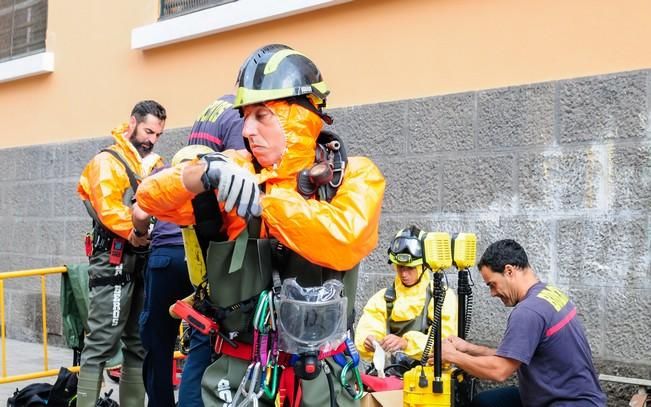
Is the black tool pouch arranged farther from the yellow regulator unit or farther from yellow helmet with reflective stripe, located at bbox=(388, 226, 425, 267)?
yellow helmet with reflective stripe, located at bbox=(388, 226, 425, 267)

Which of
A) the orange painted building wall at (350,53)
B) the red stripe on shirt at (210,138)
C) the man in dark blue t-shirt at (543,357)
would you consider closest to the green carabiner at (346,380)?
the red stripe on shirt at (210,138)

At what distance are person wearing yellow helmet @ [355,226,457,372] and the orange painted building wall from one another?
116 centimetres

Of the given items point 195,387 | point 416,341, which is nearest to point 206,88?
point 416,341

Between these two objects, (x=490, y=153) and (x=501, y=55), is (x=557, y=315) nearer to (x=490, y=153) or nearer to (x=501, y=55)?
(x=490, y=153)

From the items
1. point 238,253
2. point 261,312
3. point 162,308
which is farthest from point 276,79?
point 162,308

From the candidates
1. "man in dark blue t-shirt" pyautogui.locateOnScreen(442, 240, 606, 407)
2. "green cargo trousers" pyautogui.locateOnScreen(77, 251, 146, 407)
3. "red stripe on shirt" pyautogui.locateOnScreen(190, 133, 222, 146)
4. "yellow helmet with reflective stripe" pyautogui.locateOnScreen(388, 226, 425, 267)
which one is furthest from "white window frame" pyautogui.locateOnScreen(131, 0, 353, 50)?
"man in dark blue t-shirt" pyautogui.locateOnScreen(442, 240, 606, 407)

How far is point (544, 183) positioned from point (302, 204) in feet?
9.64

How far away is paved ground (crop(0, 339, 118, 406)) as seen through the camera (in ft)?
22.4

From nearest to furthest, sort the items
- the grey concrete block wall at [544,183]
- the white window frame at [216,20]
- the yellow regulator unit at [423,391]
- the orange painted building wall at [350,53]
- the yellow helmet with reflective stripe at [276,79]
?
1. the yellow helmet with reflective stripe at [276,79]
2. the yellow regulator unit at [423,391]
3. the grey concrete block wall at [544,183]
4. the orange painted building wall at [350,53]
5. the white window frame at [216,20]

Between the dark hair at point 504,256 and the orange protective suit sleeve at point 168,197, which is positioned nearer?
the orange protective suit sleeve at point 168,197

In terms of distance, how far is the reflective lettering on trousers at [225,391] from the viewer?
9.21 ft

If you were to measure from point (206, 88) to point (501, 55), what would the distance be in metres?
2.91

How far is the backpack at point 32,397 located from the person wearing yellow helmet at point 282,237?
3.14 metres

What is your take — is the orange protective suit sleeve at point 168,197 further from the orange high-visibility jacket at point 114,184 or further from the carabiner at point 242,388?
the orange high-visibility jacket at point 114,184
